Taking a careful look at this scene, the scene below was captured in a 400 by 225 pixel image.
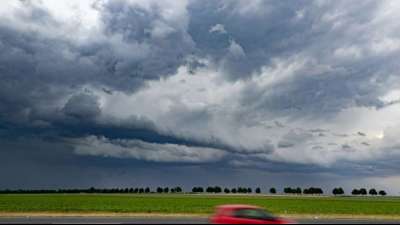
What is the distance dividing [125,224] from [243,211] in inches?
413

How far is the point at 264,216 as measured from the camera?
28.3 meters

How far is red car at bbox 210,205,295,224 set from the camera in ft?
92.2

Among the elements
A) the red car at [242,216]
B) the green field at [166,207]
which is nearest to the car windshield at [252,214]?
the red car at [242,216]

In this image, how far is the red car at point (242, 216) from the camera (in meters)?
28.1

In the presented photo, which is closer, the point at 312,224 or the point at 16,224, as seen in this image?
the point at 16,224

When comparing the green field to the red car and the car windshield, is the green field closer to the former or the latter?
the red car

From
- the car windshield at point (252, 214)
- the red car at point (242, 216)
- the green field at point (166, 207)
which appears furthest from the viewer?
the green field at point (166, 207)

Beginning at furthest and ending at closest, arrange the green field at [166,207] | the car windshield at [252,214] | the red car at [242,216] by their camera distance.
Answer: the green field at [166,207] → the car windshield at [252,214] → the red car at [242,216]

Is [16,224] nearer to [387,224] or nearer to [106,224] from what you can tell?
[106,224]

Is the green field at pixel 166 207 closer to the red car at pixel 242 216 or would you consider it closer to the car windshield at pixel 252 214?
the red car at pixel 242 216

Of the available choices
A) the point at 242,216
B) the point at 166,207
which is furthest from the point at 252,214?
the point at 166,207

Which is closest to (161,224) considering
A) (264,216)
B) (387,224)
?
(264,216)

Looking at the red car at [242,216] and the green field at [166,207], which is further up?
the green field at [166,207]

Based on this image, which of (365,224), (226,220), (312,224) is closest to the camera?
(226,220)
